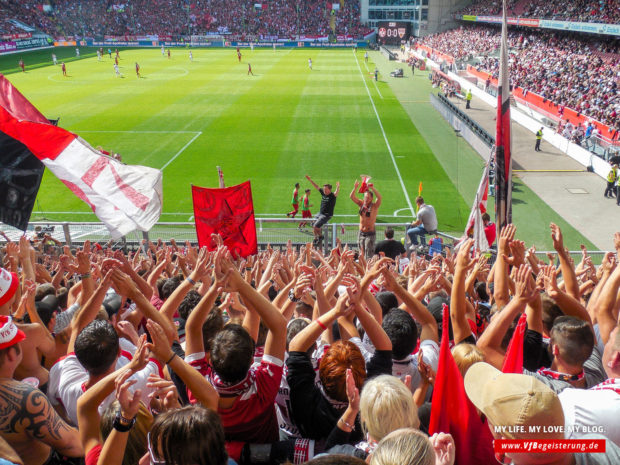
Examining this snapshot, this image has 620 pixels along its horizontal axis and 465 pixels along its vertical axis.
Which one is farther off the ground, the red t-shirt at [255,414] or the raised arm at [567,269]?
the raised arm at [567,269]

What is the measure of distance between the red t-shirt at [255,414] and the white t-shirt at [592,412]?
1.64 meters

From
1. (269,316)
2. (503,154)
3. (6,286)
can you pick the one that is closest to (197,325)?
(269,316)

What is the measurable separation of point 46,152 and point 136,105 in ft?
89.1

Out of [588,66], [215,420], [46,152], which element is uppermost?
[588,66]

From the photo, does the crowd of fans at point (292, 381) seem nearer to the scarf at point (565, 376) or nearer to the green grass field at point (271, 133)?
the scarf at point (565, 376)

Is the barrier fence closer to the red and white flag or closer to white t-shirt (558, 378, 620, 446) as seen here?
the red and white flag

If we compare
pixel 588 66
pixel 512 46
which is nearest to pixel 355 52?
pixel 512 46

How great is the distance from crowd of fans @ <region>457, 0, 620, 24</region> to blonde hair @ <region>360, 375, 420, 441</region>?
114 feet

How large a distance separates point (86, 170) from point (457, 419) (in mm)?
6652

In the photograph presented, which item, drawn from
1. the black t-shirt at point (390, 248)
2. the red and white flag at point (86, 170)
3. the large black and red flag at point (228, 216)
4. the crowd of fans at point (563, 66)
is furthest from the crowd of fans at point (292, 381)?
the crowd of fans at point (563, 66)

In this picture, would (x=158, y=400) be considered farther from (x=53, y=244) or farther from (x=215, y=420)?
(x=53, y=244)

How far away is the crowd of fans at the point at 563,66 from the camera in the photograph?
25969 millimetres

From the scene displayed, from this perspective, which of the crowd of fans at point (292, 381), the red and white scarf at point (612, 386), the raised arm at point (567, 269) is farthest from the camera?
the raised arm at point (567, 269)

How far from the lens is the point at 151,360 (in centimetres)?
366
